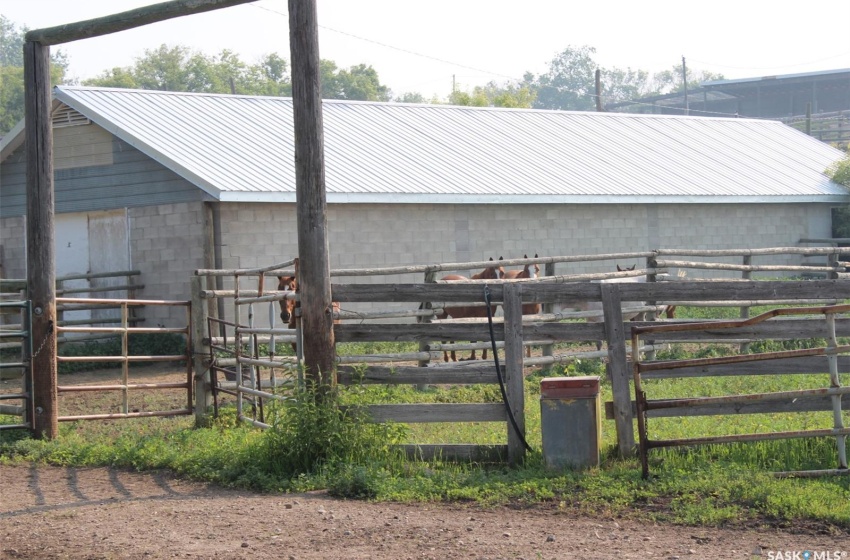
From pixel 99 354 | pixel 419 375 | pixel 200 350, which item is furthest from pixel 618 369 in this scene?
pixel 99 354

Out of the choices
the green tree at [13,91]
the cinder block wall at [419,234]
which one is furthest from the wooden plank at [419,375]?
the green tree at [13,91]

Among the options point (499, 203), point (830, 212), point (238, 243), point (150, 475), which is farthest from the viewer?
point (830, 212)

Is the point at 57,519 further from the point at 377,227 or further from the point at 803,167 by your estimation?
the point at 803,167

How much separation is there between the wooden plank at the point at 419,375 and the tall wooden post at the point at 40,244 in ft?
12.7

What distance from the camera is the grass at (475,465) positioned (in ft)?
23.3

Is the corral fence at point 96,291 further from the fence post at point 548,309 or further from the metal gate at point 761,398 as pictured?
the metal gate at point 761,398

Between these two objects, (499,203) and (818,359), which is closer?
(818,359)

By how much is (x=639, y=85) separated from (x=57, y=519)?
14746 centimetres

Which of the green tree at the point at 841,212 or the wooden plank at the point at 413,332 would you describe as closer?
the wooden plank at the point at 413,332

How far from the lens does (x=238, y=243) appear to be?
19125 mm

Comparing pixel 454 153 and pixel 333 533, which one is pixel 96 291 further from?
pixel 333 533

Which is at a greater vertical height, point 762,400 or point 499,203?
point 499,203

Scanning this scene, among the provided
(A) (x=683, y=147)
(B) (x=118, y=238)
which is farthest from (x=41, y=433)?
(A) (x=683, y=147)

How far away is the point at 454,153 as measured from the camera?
24875 mm
